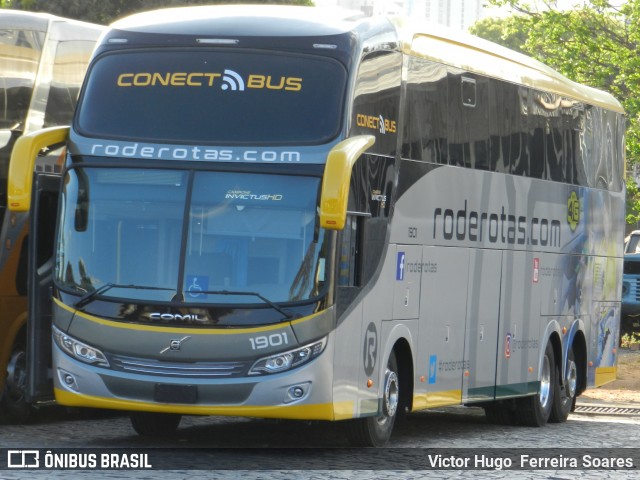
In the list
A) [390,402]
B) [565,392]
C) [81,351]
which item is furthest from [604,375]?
[81,351]

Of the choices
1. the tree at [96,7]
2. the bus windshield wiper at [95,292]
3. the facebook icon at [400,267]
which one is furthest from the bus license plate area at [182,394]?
the tree at [96,7]

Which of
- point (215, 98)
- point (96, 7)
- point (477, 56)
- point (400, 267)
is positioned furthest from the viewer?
point (96, 7)

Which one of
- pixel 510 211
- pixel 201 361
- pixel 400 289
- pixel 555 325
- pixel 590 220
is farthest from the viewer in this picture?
pixel 590 220

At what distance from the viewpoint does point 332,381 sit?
12.5m

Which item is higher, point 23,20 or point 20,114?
point 23,20

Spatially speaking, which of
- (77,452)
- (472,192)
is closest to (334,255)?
(77,452)

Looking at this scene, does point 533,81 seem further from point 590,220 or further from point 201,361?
point 201,361

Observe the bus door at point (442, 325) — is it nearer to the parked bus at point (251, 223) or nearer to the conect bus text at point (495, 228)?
the parked bus at point (251, 223)

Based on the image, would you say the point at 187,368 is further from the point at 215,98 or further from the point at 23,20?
the point at 23,20

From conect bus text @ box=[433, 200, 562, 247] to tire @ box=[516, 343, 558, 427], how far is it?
139 cm

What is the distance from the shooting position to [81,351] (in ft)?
41.5

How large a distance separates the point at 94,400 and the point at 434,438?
15.4ft

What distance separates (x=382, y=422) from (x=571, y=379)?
6.68m

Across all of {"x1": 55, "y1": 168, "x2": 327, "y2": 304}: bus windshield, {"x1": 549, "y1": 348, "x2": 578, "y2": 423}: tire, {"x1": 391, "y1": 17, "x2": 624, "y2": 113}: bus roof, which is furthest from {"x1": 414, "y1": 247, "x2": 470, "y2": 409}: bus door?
{"x1": 549, "y1": 348, "x2": 578, "y2": 423}: tire
